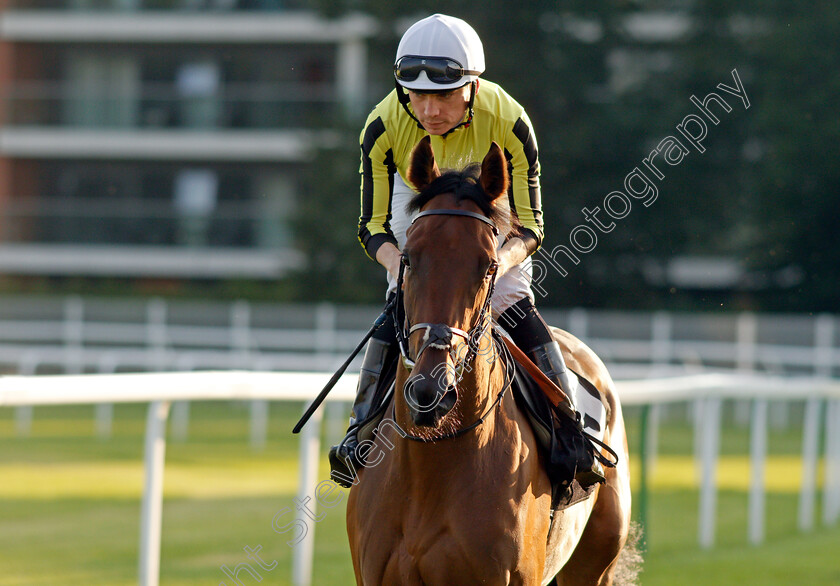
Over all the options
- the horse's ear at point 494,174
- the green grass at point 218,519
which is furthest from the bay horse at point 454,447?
the green grass at point 218,519

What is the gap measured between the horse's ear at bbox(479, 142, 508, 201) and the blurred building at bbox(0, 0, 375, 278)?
82.8 ft

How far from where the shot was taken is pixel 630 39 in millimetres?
23062

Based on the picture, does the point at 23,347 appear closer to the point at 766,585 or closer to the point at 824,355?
the point at 824,355

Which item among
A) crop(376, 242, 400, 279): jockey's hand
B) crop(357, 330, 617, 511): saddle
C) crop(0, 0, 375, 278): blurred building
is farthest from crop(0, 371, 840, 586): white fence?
crop(0, 0, 375, 278): blurred building

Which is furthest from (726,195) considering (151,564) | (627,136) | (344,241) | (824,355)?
(151,564)

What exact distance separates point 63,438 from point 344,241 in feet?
35.4

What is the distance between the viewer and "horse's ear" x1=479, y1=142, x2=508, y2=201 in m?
3.37

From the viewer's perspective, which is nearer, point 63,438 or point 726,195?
point 63,438

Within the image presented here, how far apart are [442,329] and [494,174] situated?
2.10ft

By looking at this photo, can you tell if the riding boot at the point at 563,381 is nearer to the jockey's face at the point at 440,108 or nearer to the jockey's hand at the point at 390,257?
the jockey's hand at the point at 390,257

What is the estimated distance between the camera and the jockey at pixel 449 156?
3.61 metres

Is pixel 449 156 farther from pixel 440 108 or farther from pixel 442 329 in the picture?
pixel 442 329

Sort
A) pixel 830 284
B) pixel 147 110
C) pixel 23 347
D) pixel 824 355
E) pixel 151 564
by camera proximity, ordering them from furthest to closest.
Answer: pixel 147 110 < pixel 830 284 < pixel 23 347 < pixel 824 355 < pixel 151 564

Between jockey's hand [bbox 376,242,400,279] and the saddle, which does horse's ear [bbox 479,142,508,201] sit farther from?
the saddle
